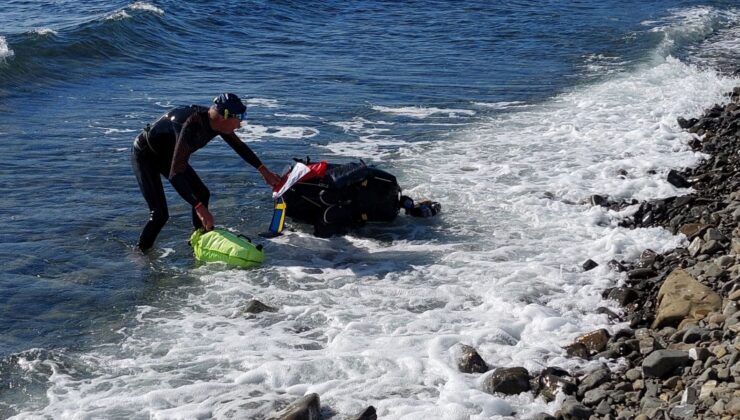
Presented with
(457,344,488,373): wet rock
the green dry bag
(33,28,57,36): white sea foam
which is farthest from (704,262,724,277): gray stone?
(33,28,57,36): white sea foam

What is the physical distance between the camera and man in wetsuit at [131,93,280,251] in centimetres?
1002

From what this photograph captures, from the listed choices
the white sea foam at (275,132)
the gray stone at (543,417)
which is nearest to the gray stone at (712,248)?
the gray stone at (543,417)

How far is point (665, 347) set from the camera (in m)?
7.55

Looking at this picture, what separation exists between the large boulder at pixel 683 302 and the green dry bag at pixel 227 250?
433 centimetres

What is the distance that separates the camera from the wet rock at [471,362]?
7.61 meters

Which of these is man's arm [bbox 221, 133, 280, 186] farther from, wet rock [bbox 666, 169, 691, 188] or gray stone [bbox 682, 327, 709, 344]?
wet rock [bbox 666, 169, 691, 188]

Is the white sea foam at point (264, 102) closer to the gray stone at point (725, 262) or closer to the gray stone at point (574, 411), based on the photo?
the gray stone at point (725, 262)

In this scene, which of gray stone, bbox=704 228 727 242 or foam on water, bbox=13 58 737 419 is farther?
gray stone, bbox=704 228 727 242

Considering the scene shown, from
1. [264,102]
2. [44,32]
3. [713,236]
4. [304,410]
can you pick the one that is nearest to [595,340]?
[713,236]

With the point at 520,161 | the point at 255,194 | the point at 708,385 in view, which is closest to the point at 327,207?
the point at 255,194

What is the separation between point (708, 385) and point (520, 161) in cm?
815

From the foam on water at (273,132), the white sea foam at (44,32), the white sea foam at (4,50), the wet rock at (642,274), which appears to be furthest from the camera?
the white sea foam at (44,32)

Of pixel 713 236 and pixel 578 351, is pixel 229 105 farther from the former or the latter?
pixel 713 236

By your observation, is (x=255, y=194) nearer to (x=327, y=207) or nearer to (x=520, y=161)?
(x=327, y=207)
